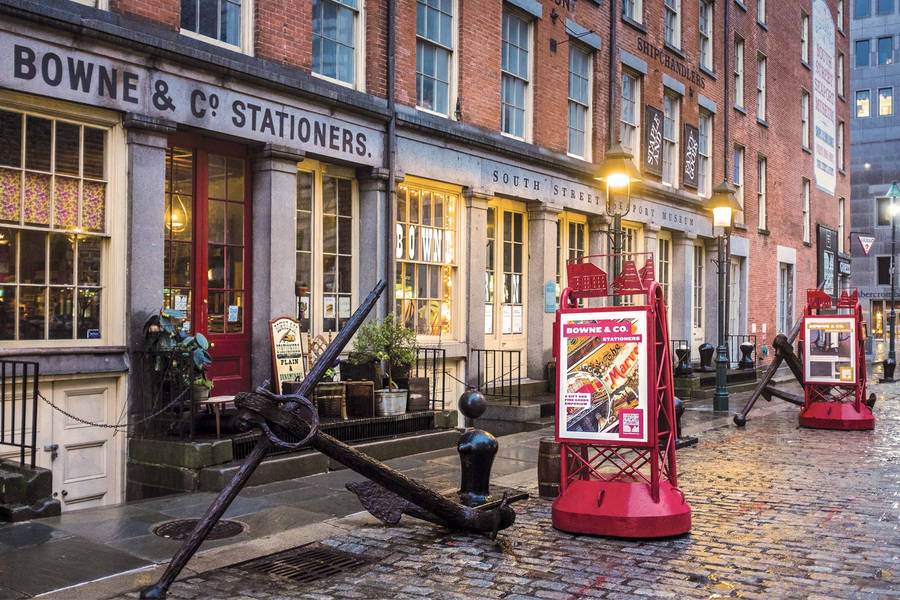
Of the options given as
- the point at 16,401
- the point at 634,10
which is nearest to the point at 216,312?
the point at 16,401

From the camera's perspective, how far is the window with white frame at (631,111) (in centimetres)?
1912

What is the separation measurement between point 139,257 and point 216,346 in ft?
5.53

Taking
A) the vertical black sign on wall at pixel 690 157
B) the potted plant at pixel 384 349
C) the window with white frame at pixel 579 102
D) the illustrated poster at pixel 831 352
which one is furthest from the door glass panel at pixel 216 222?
the vertical black sign on wall at pixel 690 157

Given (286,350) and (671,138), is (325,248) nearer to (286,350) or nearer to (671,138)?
(286,350)

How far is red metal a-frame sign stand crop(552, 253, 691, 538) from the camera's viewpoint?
22.1 feet

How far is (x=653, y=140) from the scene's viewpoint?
19844mm

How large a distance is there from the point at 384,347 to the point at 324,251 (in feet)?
5.38

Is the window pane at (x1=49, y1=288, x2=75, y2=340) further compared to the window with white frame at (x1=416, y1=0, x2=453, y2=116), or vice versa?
the window with white frame at (x1=416, y1=0, x2=453, y2=116)

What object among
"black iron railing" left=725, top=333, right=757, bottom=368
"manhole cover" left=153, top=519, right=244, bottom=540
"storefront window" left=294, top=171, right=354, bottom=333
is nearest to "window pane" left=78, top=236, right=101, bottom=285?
"storefront window" left=294, top=171, right=354, bottom=333

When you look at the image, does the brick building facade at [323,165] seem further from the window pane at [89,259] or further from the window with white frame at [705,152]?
the window with white frame at [705,152]

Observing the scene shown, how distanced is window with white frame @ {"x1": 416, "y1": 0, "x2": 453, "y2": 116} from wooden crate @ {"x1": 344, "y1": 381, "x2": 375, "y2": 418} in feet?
16.2

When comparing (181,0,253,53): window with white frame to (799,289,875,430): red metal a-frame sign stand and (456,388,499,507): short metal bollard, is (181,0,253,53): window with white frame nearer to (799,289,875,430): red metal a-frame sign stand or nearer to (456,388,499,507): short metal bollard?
(456,388,499,507): short metal bollard

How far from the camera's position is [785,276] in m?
28.4

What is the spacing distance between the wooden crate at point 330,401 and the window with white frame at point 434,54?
517 cm
